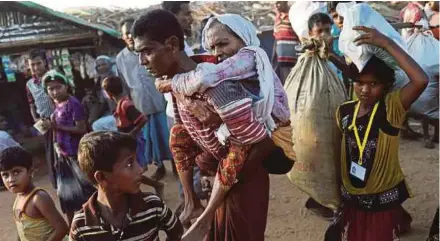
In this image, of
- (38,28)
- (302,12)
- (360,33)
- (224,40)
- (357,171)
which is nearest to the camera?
(224,40)

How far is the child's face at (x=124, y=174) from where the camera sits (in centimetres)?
184

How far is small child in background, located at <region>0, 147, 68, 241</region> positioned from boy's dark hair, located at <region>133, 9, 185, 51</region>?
1186mm

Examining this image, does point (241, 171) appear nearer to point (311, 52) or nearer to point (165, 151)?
point (311, 52)

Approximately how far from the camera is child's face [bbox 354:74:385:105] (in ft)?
8.48

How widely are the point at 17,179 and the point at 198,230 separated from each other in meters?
1.17

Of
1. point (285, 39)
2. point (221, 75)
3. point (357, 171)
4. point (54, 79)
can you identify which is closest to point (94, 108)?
point (54, 79)

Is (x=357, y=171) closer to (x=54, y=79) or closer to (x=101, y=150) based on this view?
(x=101, y=150)

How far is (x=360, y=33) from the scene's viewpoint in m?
2.49

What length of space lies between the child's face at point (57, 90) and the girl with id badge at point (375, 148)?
2.09 metres

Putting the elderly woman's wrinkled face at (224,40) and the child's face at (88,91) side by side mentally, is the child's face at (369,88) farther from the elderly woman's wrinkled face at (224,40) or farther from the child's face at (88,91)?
the child's face at (88,91)

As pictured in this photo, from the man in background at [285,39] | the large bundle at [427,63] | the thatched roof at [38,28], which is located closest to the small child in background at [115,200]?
the large bundle at [427,63]

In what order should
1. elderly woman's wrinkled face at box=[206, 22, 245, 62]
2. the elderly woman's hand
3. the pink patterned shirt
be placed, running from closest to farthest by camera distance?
1. the pink patterned shirt
2. the elderly woman's hand
3. elderly woman's wrinkled face at box=[206, 22, 245, 62]

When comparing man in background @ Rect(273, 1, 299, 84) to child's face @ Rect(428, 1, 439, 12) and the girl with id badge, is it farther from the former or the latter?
the girl with id badge

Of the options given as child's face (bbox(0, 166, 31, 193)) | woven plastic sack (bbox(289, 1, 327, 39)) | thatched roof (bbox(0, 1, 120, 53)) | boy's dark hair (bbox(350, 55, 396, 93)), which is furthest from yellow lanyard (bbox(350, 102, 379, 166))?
thatched roof (bbox(0, 1, 120, 53))
